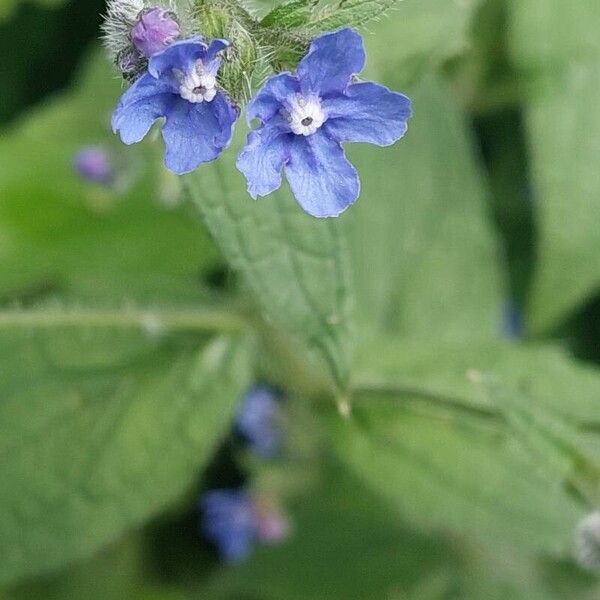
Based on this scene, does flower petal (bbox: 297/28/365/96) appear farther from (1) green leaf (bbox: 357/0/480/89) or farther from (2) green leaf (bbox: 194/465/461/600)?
(2) green leaf (bbox: 194/465/461/600)

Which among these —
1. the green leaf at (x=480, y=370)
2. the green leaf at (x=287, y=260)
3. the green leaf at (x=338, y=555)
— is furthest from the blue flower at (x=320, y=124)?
the green leaf at (x=338, y=555)

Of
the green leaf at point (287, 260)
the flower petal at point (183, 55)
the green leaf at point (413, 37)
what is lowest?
the green leaf at point (413, 37)

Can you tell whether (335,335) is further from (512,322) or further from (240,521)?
(512,322)

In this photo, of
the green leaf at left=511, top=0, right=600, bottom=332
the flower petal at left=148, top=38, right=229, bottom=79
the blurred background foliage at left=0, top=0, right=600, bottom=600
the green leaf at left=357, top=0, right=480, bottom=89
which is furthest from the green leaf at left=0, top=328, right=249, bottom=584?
the flower petal at left=148, top=38, right=229, bottom=79

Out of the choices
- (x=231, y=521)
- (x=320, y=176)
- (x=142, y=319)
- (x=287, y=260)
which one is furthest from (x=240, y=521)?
(x=320, y=176)

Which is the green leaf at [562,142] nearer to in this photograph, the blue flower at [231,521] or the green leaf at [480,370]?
the green leaf at [480,370]
